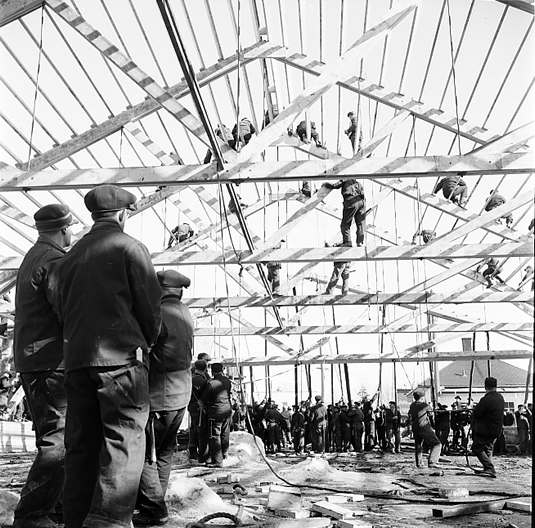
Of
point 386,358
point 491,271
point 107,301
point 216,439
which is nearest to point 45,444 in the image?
point 107,301

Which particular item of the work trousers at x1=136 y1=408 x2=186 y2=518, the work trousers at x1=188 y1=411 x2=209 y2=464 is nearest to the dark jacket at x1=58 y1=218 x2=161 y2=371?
the work trousers at x1=136 y1=408 x2=186 y2=518

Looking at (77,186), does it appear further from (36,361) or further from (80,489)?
(80,489)

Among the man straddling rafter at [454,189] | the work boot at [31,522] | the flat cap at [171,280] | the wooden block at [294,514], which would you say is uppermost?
the man straddling rafter at [454,189]

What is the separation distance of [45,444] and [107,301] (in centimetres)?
101

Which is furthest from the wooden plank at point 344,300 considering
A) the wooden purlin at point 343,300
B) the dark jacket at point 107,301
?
the dark jacket at point 107,301

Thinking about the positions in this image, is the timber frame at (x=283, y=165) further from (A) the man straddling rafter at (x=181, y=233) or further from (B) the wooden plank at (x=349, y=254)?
(A) the man straddling rafter at (x=181, y=233)

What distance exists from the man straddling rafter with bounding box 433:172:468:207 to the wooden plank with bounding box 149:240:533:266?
1257mm

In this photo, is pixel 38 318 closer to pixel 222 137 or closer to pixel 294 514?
pixel 294 514

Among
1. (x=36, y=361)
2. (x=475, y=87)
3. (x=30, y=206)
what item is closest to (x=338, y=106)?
(x=475, y=87)

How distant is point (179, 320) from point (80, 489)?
1956 mm

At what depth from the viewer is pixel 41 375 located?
3.63 metres

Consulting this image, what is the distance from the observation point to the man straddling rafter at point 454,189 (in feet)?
43.4

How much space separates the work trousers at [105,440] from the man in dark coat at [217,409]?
23.3 feet

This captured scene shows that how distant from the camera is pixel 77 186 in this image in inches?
338
